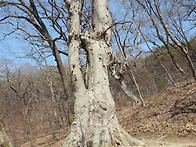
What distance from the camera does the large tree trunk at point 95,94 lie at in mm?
2761

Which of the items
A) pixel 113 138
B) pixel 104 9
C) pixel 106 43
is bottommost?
pixel 113 138

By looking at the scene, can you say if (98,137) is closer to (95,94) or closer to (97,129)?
(97,129)

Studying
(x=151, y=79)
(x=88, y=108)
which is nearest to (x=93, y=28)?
(x=88, y=108)

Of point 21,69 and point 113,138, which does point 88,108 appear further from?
point 21,69

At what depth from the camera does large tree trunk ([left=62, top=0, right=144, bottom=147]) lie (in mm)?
2761

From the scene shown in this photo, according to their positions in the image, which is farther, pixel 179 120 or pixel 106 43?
pixel 179 120

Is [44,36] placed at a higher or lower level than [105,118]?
higher

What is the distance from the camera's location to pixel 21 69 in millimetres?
14359

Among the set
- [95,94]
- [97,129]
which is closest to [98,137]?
[97,129]

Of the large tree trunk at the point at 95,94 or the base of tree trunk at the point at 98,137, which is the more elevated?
the large tree trunk at the point at 95,94

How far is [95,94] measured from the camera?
3.01m

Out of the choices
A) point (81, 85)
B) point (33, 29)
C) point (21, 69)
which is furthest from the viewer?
point (21, 69)

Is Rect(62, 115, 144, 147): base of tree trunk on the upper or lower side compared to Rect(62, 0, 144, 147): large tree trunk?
lower

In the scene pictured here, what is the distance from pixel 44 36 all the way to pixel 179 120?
5766mm
